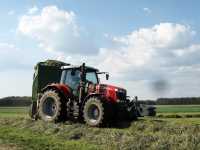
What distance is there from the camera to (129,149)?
46.2 ft

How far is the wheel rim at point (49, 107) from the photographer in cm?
2070

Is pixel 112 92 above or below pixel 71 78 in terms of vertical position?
below

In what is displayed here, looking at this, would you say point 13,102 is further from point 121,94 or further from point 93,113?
point 93,113

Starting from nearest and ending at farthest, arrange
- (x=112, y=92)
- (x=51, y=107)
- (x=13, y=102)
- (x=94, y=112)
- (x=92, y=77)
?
(x=94, y=112) → (x=112, y=92) → (x=92, y=77) → (x=51, y=107) → (x=13, y=102)

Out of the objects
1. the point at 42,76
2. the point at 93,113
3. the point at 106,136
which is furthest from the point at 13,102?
the point at 106,136

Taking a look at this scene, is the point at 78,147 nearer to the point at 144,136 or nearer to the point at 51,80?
the point at 144,136

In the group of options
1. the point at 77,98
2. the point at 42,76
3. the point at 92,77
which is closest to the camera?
the point at 77,98

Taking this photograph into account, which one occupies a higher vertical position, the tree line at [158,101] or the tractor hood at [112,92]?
the tree line at [158,101]

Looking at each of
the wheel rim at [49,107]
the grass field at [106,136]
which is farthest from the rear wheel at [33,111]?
the grass field at [106,136]

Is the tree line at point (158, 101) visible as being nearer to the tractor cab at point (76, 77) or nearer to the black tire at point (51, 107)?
the black tire at point (51, 107)

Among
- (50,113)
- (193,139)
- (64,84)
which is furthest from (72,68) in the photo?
(193,139)

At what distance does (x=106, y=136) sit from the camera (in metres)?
15.9

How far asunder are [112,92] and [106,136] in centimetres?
325

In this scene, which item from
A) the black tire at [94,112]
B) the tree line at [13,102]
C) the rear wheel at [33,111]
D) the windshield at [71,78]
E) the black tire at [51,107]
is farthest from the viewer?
the tree line at [13,102]
